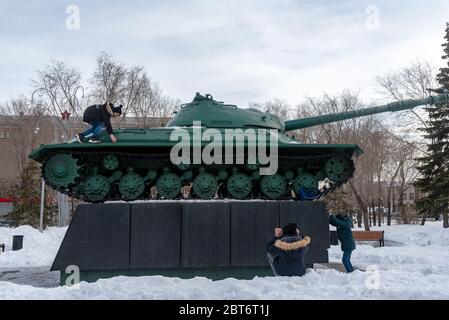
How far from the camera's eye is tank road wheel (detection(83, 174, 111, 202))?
1018cm

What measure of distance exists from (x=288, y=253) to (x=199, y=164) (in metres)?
3.52

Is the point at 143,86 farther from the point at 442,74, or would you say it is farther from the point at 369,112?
the point at 369,112

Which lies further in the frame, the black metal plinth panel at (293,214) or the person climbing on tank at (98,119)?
the black metal plinth panel at (293,214)

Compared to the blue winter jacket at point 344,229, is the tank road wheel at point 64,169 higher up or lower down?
higher up

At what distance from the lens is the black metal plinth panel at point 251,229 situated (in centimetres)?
1027

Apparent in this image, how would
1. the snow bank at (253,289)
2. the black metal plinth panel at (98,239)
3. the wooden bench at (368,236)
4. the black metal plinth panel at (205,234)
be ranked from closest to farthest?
the snow bank at (253,289) < the black metal plinth panel at (98,239) < the black metal plinth panel at (205,234) < the wooden bench at (368,236)

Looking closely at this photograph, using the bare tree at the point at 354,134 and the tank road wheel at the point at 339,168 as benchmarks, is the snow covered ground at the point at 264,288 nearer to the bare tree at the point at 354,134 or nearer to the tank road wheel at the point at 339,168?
the tank road wheel at the point at 339,168

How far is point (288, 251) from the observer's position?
7770 millimetres

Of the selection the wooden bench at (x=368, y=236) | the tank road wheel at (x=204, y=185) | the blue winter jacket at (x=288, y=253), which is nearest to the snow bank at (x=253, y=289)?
the blue winter jacket at (x=288, y=253)

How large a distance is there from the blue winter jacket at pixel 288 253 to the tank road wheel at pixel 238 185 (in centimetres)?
287

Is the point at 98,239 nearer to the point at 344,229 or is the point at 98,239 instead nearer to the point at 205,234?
the point at 205,234

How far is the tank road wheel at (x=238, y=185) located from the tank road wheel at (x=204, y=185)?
0.38 metres

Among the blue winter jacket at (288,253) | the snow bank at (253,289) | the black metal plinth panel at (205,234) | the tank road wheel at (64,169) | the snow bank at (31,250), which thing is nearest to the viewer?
the snow bank at (253,289)

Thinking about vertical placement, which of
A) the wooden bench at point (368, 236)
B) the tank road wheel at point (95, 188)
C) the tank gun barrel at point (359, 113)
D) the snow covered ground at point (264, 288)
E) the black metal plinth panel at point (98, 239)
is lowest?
the wooden bench at point (368, 236)
